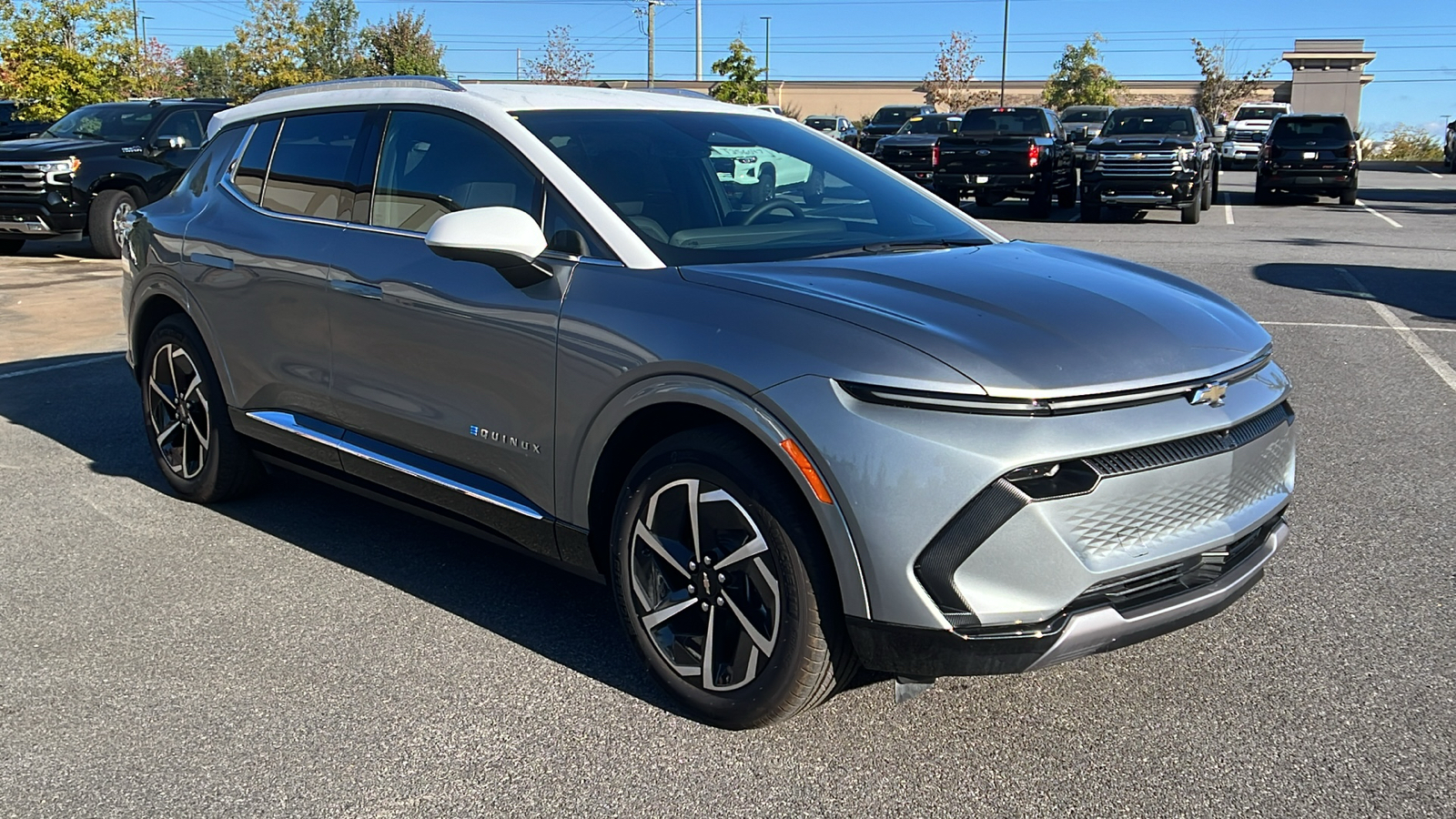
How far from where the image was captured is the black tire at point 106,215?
1509 cm

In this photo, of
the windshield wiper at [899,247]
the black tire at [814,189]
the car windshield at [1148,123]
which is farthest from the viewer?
the car windshield at [1148,123]

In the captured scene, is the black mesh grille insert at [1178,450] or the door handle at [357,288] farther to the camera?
the door handle at [357,288]

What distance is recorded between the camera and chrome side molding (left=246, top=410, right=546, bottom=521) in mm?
3887

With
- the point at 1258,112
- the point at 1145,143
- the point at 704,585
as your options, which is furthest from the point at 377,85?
the point at 1258,112

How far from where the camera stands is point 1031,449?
2861mm

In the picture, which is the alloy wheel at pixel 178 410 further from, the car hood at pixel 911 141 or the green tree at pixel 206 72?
the green tree at pixel 206 72

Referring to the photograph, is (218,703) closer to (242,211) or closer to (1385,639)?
(242,211)

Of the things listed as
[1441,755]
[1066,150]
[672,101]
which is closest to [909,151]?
[1066,150]

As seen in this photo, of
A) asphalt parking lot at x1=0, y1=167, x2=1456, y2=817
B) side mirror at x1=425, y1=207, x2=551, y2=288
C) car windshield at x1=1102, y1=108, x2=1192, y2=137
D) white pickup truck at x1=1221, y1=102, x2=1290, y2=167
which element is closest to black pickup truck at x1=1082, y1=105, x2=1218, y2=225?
car windshield at x1=1102, y1=108, x2=1192, y2=137

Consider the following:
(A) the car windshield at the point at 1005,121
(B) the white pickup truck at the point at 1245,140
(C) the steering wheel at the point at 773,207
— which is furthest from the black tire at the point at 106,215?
(B) the white pickup truck at the point at 1245,140

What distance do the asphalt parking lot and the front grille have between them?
46 centimetres

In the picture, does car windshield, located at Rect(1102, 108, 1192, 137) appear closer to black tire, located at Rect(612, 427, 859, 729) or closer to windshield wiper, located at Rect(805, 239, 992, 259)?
windshield wiper, located at Rect(805, 239, 992, 259)

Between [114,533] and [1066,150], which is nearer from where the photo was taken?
[114,533]

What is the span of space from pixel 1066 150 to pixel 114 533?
20621 millimetres
